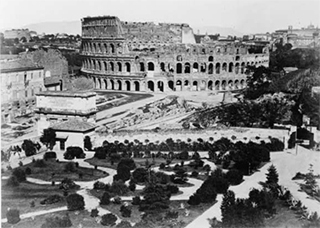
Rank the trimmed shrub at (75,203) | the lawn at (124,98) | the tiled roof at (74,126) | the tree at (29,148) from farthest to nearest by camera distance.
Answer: the lawn at (124,98) → the tiled roof at (74,126) → the tree at (29,148) → the trimmed shrub at (75,203)

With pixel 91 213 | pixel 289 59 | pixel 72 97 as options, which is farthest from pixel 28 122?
pixel 289 59

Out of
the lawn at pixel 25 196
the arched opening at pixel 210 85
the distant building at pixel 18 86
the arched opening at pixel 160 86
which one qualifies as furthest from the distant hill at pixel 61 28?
the lawn at pixel 25 196

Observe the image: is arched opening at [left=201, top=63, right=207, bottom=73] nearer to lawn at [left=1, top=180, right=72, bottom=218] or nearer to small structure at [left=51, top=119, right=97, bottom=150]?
small structure at [left=51, top=119, right=97, bottom=150]

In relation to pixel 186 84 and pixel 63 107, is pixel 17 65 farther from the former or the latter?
pixel 186 84

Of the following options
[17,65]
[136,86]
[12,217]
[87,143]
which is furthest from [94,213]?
[136,86]

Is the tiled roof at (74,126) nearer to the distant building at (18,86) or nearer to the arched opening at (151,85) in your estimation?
the distant building at (18,86)
